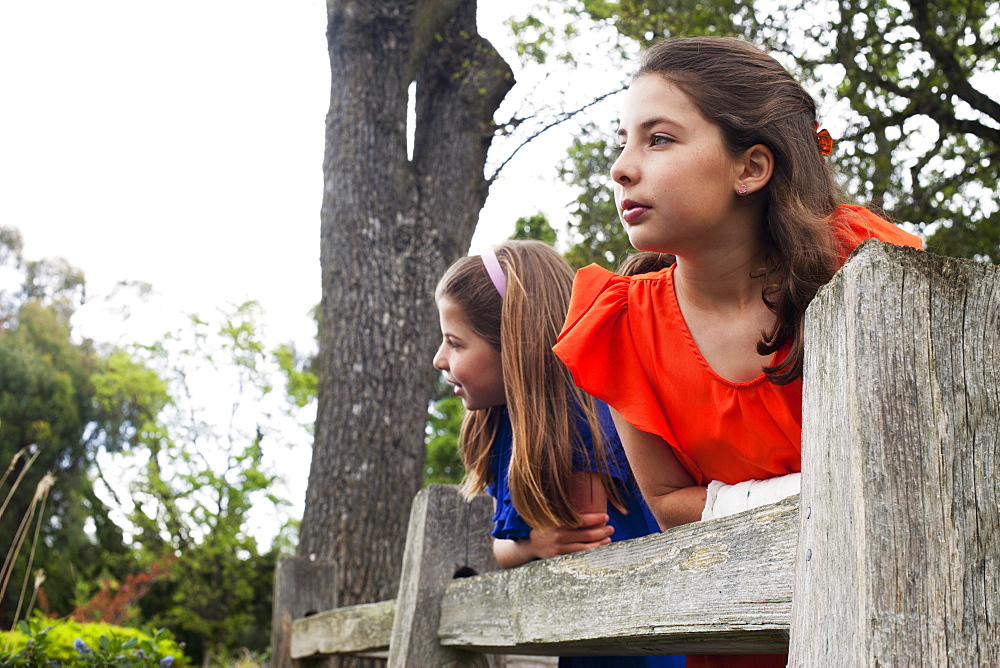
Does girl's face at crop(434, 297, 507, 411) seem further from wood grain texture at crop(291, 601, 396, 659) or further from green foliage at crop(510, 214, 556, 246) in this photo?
green foliage at crop(510, 214, 556, 246)

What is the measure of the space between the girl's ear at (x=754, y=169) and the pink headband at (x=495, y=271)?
1.05 metres

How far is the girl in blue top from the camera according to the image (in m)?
2.07

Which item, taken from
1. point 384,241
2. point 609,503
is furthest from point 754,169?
point 384,241

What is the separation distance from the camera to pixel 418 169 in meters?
5.81

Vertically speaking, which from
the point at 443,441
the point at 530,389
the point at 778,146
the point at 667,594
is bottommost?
the point at 667,594

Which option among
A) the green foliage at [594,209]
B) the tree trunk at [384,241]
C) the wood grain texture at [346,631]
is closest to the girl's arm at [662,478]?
the wood grain texture at [346,631]

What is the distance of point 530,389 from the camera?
7.37 feet

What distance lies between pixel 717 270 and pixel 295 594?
316cm

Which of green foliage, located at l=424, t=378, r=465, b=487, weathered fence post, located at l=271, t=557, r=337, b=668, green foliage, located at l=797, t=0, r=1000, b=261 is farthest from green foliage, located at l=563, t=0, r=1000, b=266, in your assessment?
green foliage, located at l=424, t=378, r=465, b=487

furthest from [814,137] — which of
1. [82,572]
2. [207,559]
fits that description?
[82,572]

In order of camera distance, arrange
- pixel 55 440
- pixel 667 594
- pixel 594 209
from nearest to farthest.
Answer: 1. pixel 667 594
2. pixel 594 209
3. pixel 55 440

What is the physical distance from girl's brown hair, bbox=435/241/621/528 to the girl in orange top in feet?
1.54

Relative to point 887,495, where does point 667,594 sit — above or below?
below

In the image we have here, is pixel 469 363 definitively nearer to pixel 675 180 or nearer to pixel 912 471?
pixel 675 180
